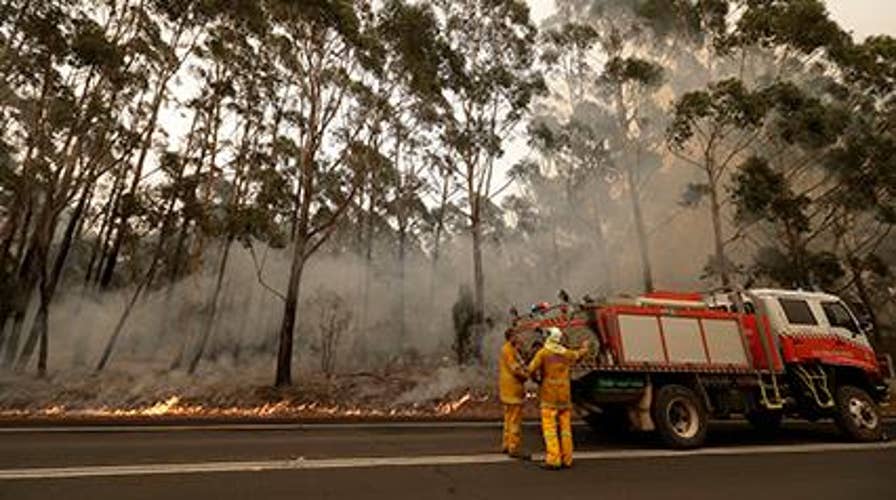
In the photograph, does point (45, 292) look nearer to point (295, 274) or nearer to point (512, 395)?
point (295, 274)

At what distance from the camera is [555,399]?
23.4 feet

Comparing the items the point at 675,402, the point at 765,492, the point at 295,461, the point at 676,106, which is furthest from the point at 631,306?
the point at 676,106

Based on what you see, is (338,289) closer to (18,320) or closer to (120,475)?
(18,320)

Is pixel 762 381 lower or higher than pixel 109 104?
lower

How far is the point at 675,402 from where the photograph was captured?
8.96m

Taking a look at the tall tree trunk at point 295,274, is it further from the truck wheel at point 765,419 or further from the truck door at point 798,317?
the truck door at point 798,317

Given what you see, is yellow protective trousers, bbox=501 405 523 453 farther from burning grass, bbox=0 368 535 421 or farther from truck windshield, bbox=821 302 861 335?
burning grass, bbox=0 368 535 421

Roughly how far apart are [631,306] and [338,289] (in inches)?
814

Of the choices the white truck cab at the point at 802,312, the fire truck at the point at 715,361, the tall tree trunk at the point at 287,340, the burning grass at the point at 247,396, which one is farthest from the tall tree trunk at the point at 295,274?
the white truck cab at the point at 802,312

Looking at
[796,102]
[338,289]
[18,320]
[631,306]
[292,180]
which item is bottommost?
[631,306]

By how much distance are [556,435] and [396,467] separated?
6.02ft

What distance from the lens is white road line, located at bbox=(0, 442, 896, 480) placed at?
608 cm

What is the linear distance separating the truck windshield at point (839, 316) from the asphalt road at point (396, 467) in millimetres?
1988

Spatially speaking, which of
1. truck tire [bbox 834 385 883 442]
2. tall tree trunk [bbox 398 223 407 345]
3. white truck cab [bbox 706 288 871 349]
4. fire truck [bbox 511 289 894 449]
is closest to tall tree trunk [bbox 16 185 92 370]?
tall tree trunk [bbox 398 223 407 345]
